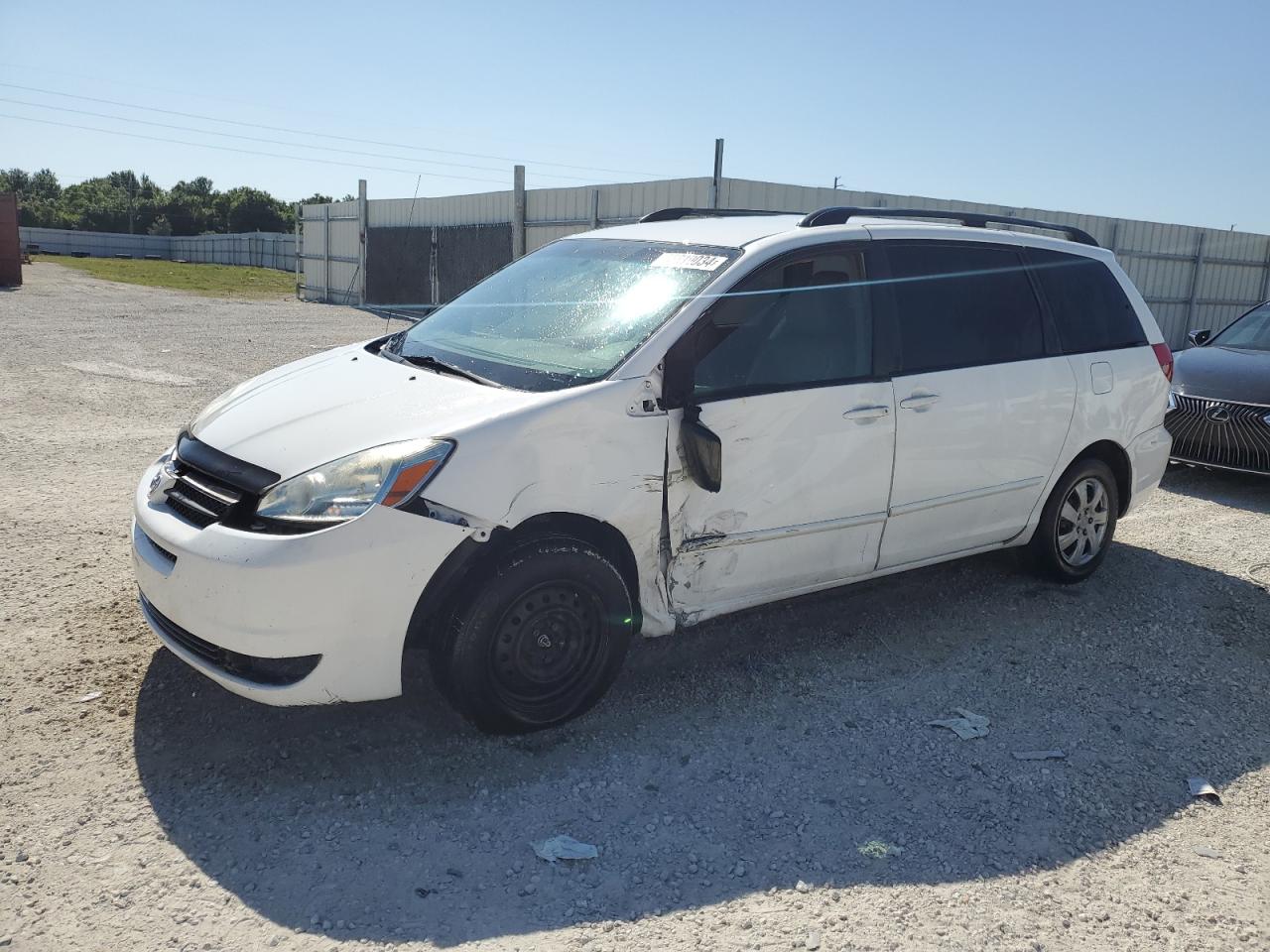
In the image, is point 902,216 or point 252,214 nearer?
point 902,216

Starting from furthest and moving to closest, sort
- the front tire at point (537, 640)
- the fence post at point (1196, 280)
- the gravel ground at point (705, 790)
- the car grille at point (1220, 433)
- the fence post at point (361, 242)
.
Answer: the fence post at point (361, 242) → the fence post at point (1196, 280) → the car grille at point (1220, 433) → the front tire at point (537, 640) → the gravel ground at point (705, 790)

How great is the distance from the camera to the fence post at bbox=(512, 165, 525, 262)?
2084 cm

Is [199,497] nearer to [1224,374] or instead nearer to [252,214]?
[1224,374]

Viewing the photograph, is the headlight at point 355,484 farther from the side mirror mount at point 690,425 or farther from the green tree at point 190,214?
the green tree at point 190,214

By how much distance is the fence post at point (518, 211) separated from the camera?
20.8 meters

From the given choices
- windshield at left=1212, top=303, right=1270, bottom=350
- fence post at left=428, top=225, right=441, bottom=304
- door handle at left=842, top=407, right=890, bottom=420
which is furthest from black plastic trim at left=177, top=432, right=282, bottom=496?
fence post at left=428, top=225, right=441, bottom=304

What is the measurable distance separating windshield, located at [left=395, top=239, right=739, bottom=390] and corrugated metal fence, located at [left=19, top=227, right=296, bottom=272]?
5511 cm

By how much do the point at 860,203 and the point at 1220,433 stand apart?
35.0 ft

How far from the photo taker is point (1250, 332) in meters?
8.82

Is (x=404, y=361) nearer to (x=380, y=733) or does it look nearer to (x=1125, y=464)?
(x=380, y=733)

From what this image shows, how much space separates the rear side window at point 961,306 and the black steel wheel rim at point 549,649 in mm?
1819

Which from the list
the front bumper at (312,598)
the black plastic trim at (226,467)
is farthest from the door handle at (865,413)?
the black plastic trim at (226,467)

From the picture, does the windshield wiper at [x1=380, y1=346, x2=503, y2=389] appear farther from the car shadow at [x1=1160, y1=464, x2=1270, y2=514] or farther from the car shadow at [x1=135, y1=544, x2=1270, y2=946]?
the car shadow at [x1=1160, y1=464, x2=1270, y2=514]

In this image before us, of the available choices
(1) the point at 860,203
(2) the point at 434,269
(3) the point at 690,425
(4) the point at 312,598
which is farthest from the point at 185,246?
(4) the point at 312,598
